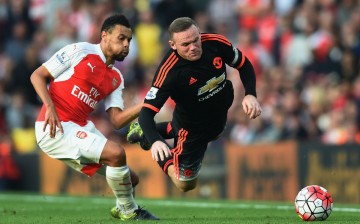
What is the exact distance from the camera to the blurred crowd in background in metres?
16.0

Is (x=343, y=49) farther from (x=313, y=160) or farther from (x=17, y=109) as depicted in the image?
(x=17, y=109)

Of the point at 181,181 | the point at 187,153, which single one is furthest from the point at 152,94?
the point at 181,181

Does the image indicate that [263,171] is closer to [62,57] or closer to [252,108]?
[62,57]

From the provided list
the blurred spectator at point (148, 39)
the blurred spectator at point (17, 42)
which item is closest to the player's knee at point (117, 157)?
the blurred spectator at point (148, 39)

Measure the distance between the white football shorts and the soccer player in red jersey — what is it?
22.8 inches

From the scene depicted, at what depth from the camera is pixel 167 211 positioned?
12609 mm

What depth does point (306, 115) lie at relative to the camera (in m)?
16.0

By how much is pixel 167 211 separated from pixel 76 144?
273 centimetres

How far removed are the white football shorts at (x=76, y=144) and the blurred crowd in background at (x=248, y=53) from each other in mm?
5003

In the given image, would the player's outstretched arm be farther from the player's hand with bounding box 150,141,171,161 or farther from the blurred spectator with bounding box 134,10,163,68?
the blurred spectator with bounding box 134,10,163,68

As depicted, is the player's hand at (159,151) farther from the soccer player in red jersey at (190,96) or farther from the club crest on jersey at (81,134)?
the club crest on jersey at (81,134)

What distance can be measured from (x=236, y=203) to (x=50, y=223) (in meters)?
4.36

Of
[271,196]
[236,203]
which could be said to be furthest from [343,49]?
[236,203]

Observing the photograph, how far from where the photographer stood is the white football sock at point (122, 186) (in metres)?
10.2
